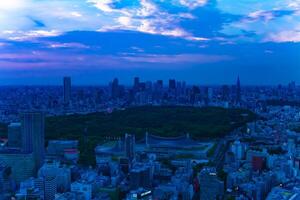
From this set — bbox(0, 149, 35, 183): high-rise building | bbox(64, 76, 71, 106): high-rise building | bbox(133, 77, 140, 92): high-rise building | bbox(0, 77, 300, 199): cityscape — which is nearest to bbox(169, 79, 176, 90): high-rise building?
bbox(133, 77, 140, 92): high-rise building

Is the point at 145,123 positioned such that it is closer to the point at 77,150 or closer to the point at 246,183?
the point at 77,150

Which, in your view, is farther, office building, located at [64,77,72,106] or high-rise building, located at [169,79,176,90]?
high-rise building, located at [169,79,176,90]

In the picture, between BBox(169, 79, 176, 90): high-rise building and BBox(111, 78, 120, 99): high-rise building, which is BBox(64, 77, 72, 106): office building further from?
BBox(169, 79, 176, 90): high-rise building

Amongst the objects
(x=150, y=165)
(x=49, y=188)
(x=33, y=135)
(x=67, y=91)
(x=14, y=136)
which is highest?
(x=67, y=91)

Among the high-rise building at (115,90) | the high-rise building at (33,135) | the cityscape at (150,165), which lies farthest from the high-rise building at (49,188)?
the high-rise building at (115,90)

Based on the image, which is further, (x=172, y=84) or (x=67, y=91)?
(x=172, y=84)

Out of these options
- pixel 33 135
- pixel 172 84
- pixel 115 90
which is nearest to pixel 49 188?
pixel 33 135

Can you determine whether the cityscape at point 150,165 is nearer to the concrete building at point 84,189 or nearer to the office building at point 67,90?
the concrete building at point 84,189

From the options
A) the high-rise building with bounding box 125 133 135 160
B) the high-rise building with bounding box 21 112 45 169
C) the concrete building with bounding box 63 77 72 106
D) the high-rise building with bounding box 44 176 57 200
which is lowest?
the high-rise building with bounding box 44 176 57 200

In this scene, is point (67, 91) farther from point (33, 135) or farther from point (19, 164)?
point (19, 164)
